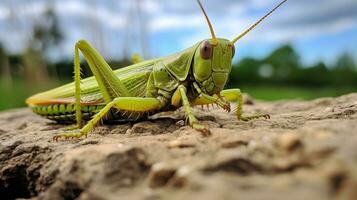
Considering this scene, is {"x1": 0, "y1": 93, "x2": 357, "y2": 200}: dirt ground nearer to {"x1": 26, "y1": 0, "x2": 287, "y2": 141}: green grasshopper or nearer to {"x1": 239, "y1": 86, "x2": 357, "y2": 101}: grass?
{"x1": 26, "y1": 0, "x2": 287, "y2": 141}: green grasshopper

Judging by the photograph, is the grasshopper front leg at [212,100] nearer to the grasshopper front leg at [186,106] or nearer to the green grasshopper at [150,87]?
the green grasshopper at [150,87]

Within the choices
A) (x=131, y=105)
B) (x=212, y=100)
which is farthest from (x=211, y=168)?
(x=131, y=105)

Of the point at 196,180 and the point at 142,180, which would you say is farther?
the point at 142,180

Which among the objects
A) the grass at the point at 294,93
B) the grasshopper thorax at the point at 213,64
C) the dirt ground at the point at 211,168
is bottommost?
the grass at the point at 294,93

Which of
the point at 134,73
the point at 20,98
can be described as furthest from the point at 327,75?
the point at 134,73

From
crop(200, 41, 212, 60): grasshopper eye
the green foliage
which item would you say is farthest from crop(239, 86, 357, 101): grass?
crop(200, 41, 212, 60): grasshopper eye

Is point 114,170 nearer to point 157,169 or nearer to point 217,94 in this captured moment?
point 157,169

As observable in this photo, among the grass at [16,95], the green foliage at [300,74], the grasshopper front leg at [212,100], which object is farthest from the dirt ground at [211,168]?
the green foliage at [300,74]

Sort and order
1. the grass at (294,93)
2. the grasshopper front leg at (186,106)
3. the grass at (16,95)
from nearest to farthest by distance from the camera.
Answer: the grasshopper front leg at (186,106), the grass at (16,95), the grass at (294,93)
